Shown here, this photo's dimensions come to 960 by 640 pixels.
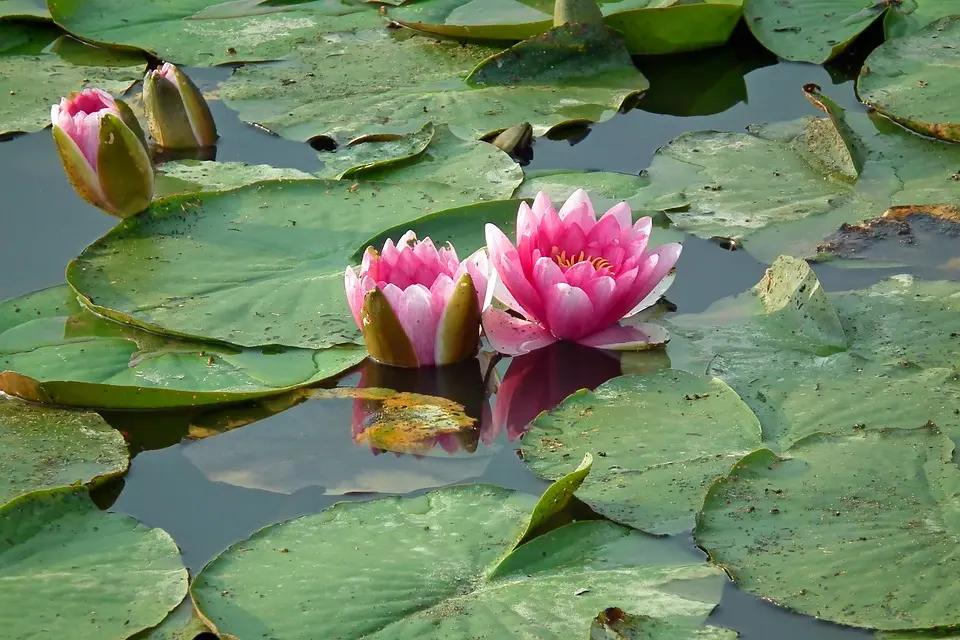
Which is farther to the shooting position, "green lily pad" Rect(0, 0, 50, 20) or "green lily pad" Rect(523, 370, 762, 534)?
"green lily pad" Rect(0, 0, 50, 20)

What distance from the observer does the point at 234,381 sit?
96.9 inches

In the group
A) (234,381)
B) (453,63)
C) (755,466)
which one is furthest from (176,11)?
(755,466)

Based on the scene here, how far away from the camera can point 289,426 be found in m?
2.39

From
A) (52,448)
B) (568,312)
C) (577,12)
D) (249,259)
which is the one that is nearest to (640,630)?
(568,312)

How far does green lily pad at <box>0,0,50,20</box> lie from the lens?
4324 millimetres

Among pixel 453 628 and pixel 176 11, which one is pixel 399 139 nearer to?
pixel 176 11

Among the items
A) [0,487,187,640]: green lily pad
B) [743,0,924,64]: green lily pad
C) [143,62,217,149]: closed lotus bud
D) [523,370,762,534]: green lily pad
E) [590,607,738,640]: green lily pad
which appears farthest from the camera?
[743,0,924,64]: green lily pad

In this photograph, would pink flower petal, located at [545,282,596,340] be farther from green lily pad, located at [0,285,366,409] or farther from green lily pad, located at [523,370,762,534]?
green lily pad, located at [0,285,366,409]

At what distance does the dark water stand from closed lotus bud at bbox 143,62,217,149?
97 millimetres

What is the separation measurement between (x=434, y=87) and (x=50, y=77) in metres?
1.32

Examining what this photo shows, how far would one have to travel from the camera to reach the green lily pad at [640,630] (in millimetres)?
1772

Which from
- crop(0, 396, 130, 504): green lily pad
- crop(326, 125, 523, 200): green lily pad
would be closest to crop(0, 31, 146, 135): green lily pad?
crop(326, 125, 523, 200): green lily pad

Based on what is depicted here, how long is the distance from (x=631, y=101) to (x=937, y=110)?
94 centimetres

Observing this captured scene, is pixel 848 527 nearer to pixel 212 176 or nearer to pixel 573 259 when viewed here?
pixel 573 259
